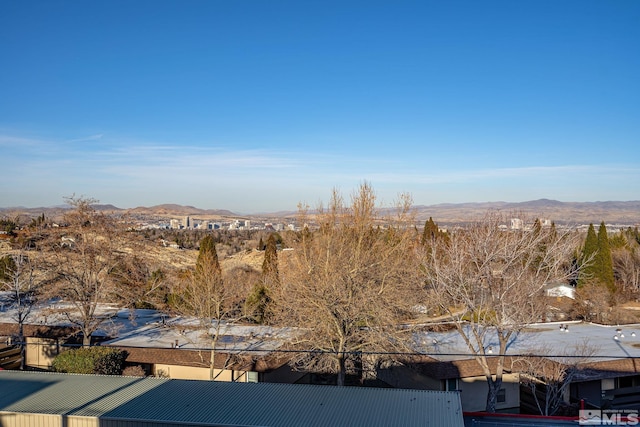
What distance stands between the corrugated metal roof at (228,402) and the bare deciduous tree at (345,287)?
3619 millimetres

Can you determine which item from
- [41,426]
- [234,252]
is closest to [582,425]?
[41,426]

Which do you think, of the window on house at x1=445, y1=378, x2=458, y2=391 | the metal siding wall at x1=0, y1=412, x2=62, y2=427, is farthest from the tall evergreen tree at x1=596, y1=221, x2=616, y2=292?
the metal siding wall at x1=0, y1=412, x2=62, y2=427

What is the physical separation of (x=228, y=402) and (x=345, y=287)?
658cm

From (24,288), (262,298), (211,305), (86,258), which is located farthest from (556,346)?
(24,288)

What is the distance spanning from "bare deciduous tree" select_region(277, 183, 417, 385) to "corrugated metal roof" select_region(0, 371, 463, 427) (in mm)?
3619

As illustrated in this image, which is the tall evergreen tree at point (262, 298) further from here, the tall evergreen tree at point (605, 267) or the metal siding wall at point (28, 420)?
the tall evergreen tree at point (605, 267)

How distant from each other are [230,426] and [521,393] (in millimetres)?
11699

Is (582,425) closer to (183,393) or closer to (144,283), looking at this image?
(183,393)

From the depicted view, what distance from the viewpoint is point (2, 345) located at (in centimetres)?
1775

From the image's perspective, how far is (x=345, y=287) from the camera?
590 inches

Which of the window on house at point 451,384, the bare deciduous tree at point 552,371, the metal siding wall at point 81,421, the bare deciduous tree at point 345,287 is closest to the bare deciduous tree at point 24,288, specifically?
the bare deciduous tree at point 345,287

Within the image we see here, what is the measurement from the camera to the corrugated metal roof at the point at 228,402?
8.23 m

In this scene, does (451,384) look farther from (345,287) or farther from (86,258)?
(86,258)

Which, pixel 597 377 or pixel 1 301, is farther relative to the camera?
pixel 1 301
